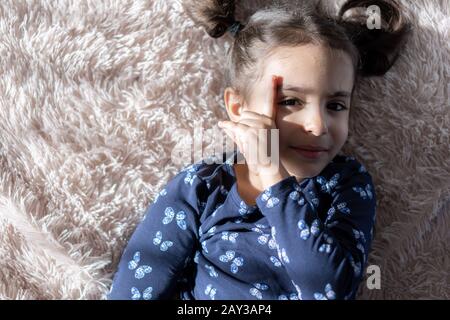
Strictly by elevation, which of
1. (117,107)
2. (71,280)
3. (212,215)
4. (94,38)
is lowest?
(71,280)

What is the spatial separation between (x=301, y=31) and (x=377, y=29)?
0.59 ft

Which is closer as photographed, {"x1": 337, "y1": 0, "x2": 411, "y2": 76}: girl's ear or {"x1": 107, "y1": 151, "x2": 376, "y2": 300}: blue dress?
{"x1": 107, "y1": 151, "x2": 376, "y2": 300}: blue dress

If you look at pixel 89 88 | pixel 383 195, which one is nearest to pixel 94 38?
pixel 89 88

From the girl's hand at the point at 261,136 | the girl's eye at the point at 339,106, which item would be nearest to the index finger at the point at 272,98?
the girl's hand at the point at 261,136

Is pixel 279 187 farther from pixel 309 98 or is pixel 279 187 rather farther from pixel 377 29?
pixel 377 29

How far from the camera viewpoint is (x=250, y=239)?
1092 millimetres

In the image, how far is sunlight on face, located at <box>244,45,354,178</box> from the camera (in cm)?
104

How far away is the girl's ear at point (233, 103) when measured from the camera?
3.71ft

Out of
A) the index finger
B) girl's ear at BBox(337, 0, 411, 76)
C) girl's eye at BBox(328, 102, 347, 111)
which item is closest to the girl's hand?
the index finger

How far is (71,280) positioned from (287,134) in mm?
461

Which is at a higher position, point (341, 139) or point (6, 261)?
point (341, 139)

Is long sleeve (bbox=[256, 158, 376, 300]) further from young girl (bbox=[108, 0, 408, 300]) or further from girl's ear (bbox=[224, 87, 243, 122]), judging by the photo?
girl's ear (bbox=[224, 87, 243, 122])

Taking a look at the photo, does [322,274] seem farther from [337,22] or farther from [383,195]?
[337,22]

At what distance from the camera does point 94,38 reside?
3.86 ft
